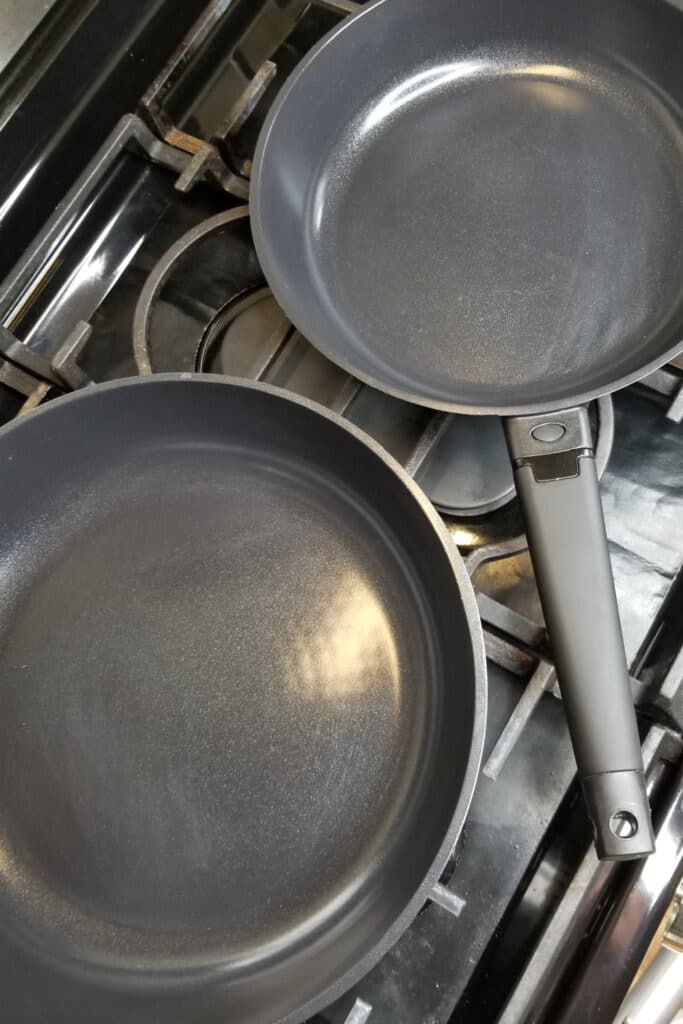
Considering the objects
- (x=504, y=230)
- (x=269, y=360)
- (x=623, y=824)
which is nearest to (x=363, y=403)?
(x=269, y=360)

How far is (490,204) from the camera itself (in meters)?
0.75

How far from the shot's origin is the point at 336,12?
78 centimetres

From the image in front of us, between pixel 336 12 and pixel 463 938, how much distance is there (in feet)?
2.60

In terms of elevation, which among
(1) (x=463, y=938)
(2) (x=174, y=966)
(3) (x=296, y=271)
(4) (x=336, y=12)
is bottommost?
(2) (x=174, y=966)

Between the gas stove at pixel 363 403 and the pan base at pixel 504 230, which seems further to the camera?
the pan base at pixel 504 230

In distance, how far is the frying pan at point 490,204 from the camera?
696mm

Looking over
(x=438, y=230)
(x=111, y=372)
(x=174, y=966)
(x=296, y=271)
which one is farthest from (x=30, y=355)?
(x=174, y=966)

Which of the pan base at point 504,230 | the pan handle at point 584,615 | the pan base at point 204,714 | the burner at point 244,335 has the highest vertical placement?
the pan base at point 504,230

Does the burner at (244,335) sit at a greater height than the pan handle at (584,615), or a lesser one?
greater

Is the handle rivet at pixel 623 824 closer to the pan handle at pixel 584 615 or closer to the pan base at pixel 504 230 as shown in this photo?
the pan handle at pixel 584 615

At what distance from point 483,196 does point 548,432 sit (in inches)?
10.5

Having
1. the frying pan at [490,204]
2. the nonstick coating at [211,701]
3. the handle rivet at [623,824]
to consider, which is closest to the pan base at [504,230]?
the frying pan at [490,204]

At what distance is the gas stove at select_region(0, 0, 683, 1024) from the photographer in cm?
60

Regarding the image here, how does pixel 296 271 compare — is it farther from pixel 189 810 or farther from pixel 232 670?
pixel 189 810
